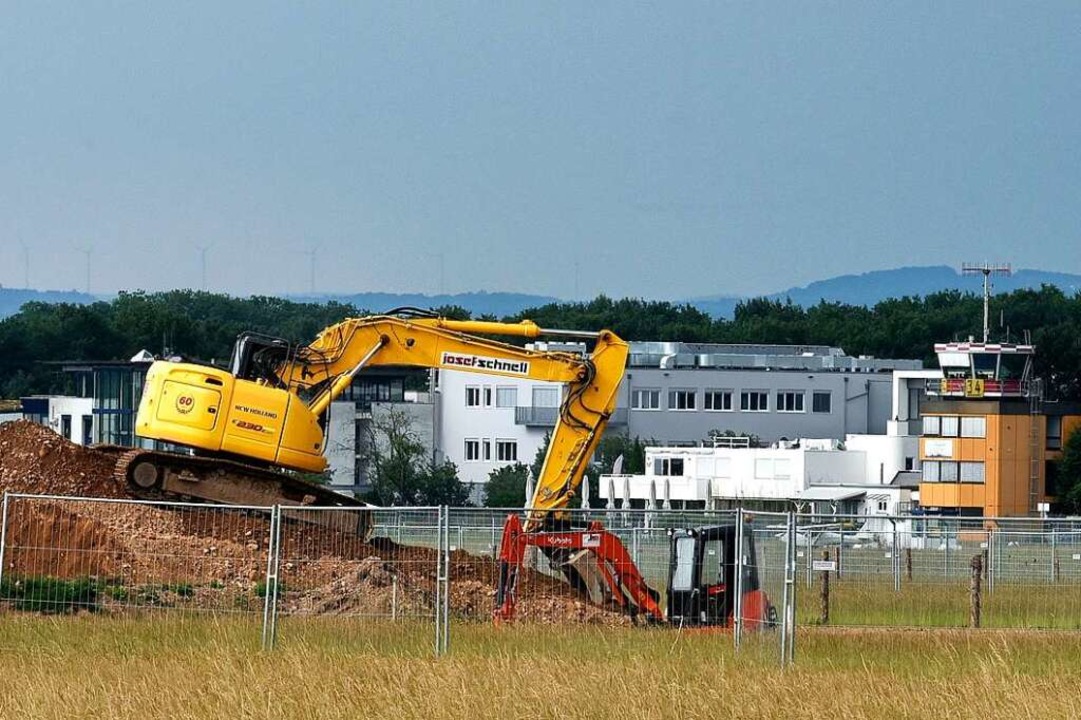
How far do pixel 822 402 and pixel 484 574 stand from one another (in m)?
92.9

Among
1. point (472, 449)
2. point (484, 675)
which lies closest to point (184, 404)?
point (484, 675)

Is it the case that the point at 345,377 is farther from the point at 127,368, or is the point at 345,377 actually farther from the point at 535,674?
the point at 127,368

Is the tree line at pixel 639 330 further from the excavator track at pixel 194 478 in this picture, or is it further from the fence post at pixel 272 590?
the fence post at pixel 272 590

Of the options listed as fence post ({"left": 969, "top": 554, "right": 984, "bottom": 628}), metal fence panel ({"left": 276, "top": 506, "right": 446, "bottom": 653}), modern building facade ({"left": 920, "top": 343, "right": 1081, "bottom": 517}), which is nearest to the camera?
metal fence panel ({"left": 276, "top": 506, "right": 446, "bottom": 653})

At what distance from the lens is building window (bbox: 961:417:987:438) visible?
306 feet

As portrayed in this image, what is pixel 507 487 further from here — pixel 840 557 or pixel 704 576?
pixel 704 576

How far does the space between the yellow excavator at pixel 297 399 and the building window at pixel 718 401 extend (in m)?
84.8

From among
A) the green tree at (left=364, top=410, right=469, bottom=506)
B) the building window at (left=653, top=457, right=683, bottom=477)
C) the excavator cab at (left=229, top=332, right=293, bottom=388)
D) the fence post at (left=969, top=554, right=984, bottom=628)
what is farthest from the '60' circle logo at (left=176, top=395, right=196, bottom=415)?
the green tree at (left=364, top=410, right=469, bottom=506)

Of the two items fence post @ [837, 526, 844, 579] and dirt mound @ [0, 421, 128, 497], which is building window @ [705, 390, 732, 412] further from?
dirt mound @ [0, 421, 128, 497]

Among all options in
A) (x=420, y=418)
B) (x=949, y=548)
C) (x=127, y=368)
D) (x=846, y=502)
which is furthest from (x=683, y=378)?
(x=949, y=548)

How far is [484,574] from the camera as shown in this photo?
29.2m

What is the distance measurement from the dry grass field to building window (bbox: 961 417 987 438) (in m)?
68.9

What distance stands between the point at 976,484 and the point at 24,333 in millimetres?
92958

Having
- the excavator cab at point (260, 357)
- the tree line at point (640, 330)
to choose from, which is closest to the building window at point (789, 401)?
the tree line at point (640, 330)
